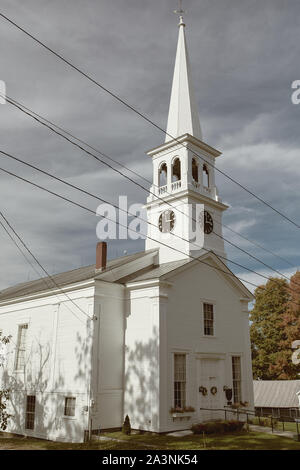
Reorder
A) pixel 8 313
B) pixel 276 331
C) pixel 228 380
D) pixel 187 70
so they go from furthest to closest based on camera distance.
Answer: pixel 276 331
pixel 187 70
pixel 8 313
pixel 228 380

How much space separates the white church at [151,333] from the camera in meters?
20.8

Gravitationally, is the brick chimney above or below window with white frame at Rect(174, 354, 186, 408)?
above

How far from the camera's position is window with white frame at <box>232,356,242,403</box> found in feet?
79.5

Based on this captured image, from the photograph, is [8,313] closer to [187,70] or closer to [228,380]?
[228,380]

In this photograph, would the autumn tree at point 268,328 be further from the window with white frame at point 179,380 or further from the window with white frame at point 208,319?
the window with white frame at point 179,380

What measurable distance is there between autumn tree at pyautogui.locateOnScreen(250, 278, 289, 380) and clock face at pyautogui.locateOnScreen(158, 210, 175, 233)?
853 inches

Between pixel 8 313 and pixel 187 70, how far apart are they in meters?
21.9

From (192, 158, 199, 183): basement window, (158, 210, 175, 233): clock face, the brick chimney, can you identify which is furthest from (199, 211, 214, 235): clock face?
the brick chimney

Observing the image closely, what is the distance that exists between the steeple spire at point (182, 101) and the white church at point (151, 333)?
0.44 m

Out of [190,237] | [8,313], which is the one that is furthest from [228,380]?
[8,313]

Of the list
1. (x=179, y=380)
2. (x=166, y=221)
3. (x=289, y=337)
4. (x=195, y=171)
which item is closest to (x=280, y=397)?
(x=289, y=337)

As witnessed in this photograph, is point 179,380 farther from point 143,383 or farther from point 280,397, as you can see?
point 280,397

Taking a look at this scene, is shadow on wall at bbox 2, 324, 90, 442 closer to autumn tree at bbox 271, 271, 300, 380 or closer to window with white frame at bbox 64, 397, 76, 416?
window with white frame at bbox 64, 397, 76, 416

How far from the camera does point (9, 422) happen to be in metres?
25.5
